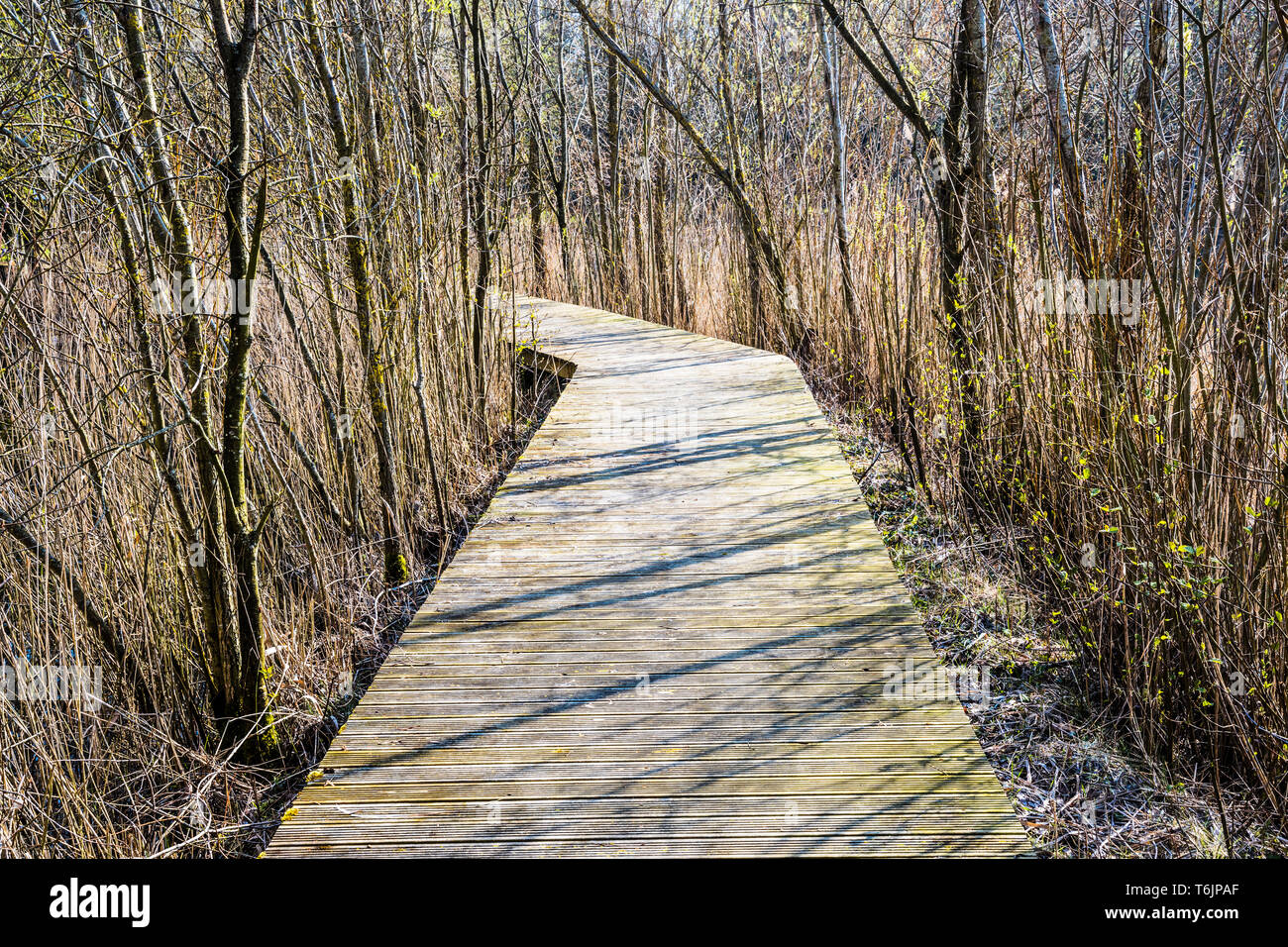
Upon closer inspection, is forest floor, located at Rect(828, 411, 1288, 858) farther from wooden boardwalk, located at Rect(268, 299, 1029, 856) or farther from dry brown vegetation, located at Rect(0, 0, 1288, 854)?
wooden boardwalk, located at Rect(268, 299, 1029, 856)

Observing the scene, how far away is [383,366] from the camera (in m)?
3.02

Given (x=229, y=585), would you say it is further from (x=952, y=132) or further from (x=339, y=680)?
(x=952, y=132)

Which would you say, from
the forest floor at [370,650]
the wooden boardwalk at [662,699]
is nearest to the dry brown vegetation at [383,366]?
the forest floor at [370,650]

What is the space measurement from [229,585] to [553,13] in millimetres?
6601

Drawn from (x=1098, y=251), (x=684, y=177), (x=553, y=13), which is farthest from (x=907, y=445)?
(x=553, y=13)

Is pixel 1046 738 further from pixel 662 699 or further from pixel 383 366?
pixel 383 366

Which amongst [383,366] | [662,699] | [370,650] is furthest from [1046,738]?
[383,366]

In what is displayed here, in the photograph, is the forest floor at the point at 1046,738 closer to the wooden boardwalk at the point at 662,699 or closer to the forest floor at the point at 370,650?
the wooden boardwalk at the point at 662,699

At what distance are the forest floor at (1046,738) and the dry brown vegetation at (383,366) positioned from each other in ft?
0.23

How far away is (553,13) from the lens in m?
7.38

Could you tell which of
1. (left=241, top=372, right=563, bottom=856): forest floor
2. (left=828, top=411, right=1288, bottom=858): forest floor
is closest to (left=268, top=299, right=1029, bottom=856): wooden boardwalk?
(left=828, top=411, right=1288, bottom=858): forest floor

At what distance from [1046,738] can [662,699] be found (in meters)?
0.94

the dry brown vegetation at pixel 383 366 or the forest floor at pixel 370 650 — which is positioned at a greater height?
the dry brown vegetation at pixel 383 366

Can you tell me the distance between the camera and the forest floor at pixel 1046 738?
1818 mm
